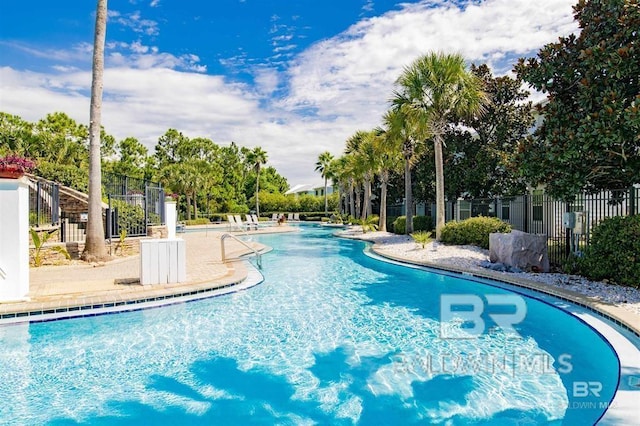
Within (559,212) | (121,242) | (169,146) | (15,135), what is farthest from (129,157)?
(559,212)

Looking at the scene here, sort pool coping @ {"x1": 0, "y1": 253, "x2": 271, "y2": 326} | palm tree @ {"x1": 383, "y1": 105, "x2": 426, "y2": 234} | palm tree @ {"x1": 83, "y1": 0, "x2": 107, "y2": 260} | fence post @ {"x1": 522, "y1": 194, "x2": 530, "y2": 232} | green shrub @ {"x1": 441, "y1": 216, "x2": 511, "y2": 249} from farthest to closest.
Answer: palm tree @ {"x1": 383, "y1": 105, "x2": 426, "y2": 234}
fence post @ {"x1": 522, "y1": 194, "x2": 530, "y2": 232}
green shrub @ {"x1": 441, "y1": 216, "x2": 511, "y2": 249}
palm tree @ {"x1": 83, "y1": 0, "x2": 107, "y2": 260}
pool coping @ {"x1": 0, "y1": 253, "x2": 271, "y2": 326}

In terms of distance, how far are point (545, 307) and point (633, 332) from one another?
1.92 metres

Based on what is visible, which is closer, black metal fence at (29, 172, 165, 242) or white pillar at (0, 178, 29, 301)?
white pillar at (0, 178, 29, 301)

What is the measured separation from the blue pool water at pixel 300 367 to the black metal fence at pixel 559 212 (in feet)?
11.4

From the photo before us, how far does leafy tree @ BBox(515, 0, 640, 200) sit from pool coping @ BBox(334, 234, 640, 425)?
7.74 feet

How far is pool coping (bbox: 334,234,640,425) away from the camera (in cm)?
310

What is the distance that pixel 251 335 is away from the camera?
5934mm

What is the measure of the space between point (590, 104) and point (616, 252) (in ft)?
9.63

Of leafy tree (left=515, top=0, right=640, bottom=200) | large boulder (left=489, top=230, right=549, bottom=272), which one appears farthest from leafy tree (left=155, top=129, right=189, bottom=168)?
leafy tree (left=515, top=0, right=640, bottom=200)

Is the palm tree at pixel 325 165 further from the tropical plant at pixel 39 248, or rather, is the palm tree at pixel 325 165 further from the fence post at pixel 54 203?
the tropical plant at pixel 39 248

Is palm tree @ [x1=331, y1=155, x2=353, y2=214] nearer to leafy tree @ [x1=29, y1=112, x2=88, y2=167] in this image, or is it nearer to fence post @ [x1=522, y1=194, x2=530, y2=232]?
fence post @ [x1=522, y1=194, x2=530, y2=232]

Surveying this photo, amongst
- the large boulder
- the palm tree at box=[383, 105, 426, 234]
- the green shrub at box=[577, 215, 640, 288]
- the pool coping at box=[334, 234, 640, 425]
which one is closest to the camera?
the pool coping at box=[334, 234, 640, 425]

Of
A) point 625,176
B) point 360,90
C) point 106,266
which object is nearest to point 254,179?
point 360,90

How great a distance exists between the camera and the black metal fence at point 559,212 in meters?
9.00
